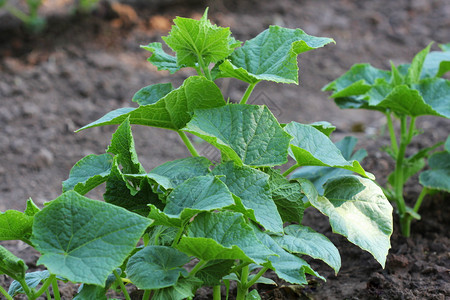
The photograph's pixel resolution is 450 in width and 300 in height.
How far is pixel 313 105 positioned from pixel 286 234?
279 cm

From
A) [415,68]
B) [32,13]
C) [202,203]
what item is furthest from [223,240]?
[32,13]

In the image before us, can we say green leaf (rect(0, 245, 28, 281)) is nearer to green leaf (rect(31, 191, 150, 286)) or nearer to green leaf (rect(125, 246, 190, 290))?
green leaf (rect(31, 191, 150, 286))

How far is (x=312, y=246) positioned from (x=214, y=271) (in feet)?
0.90

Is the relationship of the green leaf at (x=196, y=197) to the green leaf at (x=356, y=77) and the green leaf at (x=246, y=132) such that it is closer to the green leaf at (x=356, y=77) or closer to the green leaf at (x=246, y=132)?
the green leaf at (x=246, y=132)

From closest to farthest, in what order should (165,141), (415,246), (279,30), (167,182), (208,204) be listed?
(208,204) → (167,182) → (279,30) → (415,246) → (165,141)

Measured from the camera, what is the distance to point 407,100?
2.16 m

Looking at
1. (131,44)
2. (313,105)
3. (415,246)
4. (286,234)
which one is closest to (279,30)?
(286,234)

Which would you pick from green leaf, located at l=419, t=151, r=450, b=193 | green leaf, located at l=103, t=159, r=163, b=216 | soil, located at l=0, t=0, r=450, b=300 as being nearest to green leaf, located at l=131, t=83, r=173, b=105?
green leaf, located at l=103, t=159, r=163, b=216

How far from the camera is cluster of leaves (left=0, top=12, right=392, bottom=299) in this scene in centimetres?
132

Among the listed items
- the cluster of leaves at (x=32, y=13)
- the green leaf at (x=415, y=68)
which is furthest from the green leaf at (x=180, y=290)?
the cluster of leaves at (x=32, y=13)

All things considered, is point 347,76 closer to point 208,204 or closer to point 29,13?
point 208,204

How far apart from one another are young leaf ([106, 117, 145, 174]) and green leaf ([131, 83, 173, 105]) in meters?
0.27

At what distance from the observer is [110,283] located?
1.59 metres

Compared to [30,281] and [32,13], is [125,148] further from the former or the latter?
[32,13]
